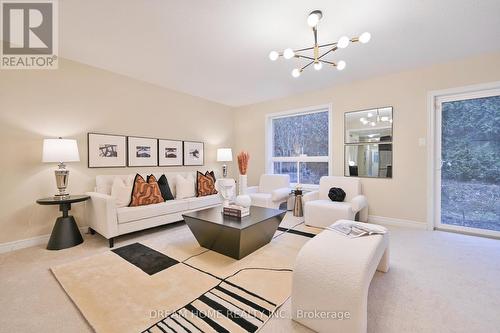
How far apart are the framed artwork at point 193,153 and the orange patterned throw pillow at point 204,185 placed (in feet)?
1.94

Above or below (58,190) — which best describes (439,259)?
below

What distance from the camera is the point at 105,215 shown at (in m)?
2.55

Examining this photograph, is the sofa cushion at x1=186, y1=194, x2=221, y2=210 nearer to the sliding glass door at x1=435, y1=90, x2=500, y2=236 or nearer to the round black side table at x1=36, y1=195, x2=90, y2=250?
the round black side table at x1=36, y1=195, x2=90, y2=250

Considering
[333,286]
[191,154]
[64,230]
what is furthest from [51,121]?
[333,286]

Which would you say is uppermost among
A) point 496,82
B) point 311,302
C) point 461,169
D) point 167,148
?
point 496,82

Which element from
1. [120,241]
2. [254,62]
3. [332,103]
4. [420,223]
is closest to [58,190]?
[120,241]

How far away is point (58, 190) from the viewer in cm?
287

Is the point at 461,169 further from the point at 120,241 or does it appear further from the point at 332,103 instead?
the point at 120,241

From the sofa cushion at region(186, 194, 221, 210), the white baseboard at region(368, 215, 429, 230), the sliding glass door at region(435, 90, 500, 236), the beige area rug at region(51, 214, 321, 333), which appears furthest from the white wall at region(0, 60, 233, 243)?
the sliding glass door at region(435, 90, 500, 236)

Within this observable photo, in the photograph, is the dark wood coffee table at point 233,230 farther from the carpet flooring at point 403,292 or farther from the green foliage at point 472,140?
the green foliage at point 472,140

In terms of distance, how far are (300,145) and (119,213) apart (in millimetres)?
3551

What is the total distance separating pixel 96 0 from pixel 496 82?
15.2 feet

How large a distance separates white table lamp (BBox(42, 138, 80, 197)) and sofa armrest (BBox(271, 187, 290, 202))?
2968 mm

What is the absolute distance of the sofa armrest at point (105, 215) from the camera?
254 centimetres
